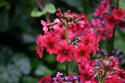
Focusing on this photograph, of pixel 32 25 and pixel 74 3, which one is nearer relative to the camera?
pixel 32 25

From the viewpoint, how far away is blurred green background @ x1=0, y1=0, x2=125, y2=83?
1.85 m

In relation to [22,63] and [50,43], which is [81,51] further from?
[22,63]

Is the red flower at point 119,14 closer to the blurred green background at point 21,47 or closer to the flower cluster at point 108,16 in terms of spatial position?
the flower cluster at point 108,16

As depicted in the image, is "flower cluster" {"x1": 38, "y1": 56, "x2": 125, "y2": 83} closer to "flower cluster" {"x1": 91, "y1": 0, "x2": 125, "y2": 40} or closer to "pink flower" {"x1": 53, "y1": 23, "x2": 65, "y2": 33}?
"pink flower" {"x1": 53, "y1": 23, "x2": 65, "y2": 33}

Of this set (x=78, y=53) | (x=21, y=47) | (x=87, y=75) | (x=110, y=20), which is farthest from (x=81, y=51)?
(x=21, y=47)

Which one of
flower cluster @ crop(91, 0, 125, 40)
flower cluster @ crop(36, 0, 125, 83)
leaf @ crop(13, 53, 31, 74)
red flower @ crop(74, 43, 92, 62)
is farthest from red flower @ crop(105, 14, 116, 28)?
leaf @ crop(13, 53, 31, 74)

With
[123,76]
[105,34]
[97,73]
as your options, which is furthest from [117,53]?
[97,73]

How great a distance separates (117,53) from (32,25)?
1.01m

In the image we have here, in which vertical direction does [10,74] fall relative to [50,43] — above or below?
below

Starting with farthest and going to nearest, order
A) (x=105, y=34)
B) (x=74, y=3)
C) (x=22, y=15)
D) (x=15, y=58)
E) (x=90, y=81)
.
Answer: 1. (x=74, y=3)
2. (x=22, y=15)
3. (x=15, y=58)
4. (x=105, y=34)
5. (x=90, y=81)

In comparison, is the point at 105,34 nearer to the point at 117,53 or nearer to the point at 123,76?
the point at 117,53

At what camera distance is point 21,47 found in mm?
2156

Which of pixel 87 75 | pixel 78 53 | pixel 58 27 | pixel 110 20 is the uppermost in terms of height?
pixel 110 20

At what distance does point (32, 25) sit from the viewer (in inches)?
87.5
